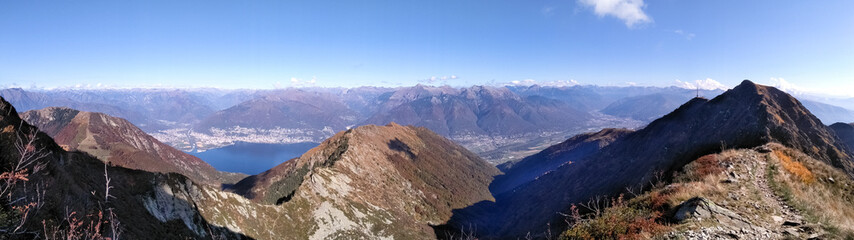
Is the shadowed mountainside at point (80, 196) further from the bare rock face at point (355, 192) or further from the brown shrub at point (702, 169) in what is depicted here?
the bare rock face at point (355, 192)

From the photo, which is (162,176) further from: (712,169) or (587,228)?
(712,169)

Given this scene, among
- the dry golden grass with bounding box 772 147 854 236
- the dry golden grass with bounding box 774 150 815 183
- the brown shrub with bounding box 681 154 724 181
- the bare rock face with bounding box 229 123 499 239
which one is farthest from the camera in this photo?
the bare rock face with bounding box 229 123 499 239

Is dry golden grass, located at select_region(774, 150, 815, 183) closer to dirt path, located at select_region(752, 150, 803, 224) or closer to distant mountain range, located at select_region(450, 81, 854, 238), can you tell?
dirt path, located at select_region(752, 150, 803, 224)

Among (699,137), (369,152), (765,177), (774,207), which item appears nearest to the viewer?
(774,207)

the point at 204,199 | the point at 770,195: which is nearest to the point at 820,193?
the point at 770,195

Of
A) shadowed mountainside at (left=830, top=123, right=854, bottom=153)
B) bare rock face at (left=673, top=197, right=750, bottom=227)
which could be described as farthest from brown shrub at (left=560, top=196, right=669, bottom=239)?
shadowed mountainside at (left=830, top=123, right=854, bottom=153)

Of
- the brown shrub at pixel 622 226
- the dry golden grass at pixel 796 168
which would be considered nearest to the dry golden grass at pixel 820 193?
the dry golden grass at pixel 796 168

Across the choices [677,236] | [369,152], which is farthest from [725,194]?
[369,152]

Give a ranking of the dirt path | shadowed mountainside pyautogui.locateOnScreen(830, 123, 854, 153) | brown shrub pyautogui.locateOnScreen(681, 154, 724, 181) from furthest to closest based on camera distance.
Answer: shadowed mountainside pyautogui.locateOnScreen(830, 123, 854, 153), brown shrub pyautogui.locateOnScreen(681, 154, 724, 181), the dirt path

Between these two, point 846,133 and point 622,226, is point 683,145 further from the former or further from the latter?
point 622,226
